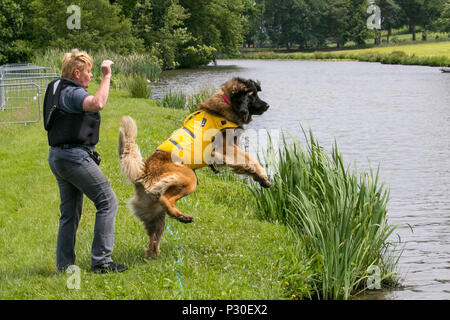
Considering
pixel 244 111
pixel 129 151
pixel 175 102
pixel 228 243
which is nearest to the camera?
pixel 129 151

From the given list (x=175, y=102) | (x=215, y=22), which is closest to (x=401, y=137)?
(x=175, y=102)

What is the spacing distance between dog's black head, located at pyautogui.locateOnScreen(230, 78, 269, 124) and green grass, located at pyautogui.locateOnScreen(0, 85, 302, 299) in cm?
157

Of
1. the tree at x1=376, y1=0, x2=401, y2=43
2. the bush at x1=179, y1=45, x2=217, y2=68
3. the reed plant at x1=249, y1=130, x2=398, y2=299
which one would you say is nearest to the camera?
the reed plant at x1=249, y1=130, x2=398, y2=299

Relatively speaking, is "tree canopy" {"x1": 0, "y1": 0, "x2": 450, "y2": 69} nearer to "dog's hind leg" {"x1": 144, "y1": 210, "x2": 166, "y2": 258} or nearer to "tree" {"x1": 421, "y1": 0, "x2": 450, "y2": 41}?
"tree" {"x1": 421, "y1": 0, "x2": 450, "y2": 41}

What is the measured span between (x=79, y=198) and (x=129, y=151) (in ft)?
2.49

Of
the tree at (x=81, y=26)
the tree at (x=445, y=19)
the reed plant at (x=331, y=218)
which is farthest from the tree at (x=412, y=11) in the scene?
the reed plant at (x=331, y=218)

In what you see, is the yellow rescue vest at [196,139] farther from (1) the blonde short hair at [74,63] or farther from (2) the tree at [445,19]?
(2) the tree at [445,19]

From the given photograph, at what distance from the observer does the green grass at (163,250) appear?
5.20 meters

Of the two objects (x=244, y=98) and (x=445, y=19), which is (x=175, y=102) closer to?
(x=244, y=98)

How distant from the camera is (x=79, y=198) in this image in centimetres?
550

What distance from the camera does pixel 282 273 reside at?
19.7 feet

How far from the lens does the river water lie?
8469 mm

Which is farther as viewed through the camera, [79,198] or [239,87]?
[239,87]

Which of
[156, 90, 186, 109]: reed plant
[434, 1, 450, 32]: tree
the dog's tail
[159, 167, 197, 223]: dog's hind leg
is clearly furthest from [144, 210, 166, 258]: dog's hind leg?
[434, 1, 450, 32]: tree
